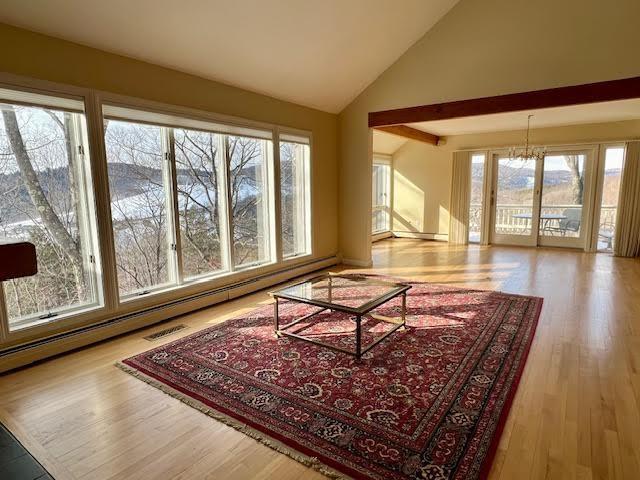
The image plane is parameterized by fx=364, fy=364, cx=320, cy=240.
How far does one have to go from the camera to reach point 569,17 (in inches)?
149

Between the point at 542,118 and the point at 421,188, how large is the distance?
2.99 meters

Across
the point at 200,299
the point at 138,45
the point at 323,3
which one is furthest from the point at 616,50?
the point at 200,299

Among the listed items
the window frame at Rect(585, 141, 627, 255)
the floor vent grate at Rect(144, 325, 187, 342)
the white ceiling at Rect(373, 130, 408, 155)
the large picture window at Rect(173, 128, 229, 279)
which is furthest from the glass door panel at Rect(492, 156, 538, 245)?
the floor vent grate at Rect(144, 325, 187, 342)

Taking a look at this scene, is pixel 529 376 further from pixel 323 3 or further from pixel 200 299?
pixel 323 3

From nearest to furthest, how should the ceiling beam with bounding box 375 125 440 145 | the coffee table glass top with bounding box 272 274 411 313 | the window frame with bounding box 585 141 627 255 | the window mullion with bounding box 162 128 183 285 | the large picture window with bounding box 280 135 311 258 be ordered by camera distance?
1. the coffee table glass top with bounding box 272 274 411 313
2. the window mullion with bounding box 162 128 183 285
3. the large picture window with bounding box 280 135 311 258
4. the ceiling beam with bounding box 375 125 440 145
5. the window frame with bounding box 585 141 627 255

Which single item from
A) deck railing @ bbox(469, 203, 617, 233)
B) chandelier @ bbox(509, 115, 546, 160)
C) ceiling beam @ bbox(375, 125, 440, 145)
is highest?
ceiling beam @ bbox(375, 125, 440, 145)

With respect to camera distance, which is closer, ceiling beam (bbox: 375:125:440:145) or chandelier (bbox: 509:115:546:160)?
ceiling beam (bbox: 375:125:440:145)

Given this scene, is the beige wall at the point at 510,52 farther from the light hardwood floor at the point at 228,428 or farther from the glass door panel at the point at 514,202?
the glass door panel at the point at 514,202

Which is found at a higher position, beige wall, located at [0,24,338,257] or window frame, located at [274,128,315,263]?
beige wall, located at [0,24,338,257]

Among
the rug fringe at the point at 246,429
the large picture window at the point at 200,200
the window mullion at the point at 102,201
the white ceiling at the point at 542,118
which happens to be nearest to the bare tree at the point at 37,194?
the window mullion at the point at 102,201

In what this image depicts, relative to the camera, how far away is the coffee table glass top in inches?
110

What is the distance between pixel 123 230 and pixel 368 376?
2.51 m

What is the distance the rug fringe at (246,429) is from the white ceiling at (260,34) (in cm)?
252

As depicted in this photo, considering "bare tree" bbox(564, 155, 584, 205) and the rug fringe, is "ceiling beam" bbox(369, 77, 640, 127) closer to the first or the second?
"bare tree" bbox(564, 155, 584, 205)
